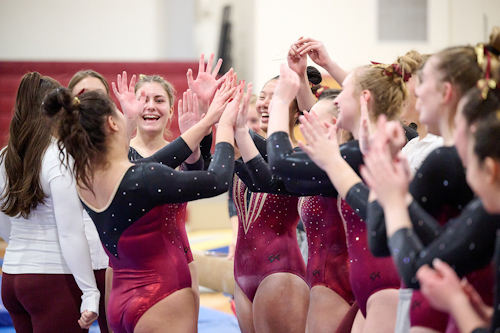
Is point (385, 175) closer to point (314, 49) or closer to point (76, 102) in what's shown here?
point (76, 102)

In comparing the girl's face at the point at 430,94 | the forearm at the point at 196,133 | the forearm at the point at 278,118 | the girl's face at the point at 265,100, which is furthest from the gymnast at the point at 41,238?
the girl's face at the point at 430,94

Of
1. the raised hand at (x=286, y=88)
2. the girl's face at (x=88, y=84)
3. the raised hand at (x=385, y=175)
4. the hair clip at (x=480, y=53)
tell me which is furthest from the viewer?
the girl's face at (x=88, y=84)

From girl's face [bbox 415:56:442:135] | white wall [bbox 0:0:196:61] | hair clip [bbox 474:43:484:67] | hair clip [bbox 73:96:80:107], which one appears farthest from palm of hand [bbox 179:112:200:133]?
white wall [bbox 0:0:196:61]

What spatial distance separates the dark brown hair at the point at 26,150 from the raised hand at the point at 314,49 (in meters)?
1.11

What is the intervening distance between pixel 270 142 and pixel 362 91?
0.38m

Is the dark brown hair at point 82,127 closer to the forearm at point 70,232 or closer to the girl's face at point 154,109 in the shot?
the forearm at point 70,232

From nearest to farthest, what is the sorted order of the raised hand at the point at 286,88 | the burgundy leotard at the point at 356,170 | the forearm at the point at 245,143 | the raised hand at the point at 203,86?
the burgundy leotard at the point at 356,170
the raised hand at the point at 286,88
the forearm at the point at 245,143
the raised hand at the point at 203,86

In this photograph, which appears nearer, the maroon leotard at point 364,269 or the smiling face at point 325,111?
the maroon leotard at point 364,269

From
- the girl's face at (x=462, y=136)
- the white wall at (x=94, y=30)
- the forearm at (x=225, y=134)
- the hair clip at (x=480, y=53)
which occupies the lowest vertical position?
the forearm at (x=225, y=134)

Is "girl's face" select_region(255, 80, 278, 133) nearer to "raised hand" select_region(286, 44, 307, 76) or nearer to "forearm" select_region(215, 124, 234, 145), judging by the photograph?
"raised hand" select_region(286, 44, 307, 76)

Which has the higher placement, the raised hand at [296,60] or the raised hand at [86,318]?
the raised hand at [296,60]

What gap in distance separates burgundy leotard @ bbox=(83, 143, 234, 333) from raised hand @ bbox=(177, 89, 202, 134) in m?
0.44

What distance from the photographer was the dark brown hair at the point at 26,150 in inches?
80.6

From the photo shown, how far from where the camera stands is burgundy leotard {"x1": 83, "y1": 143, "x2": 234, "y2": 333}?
164cm
